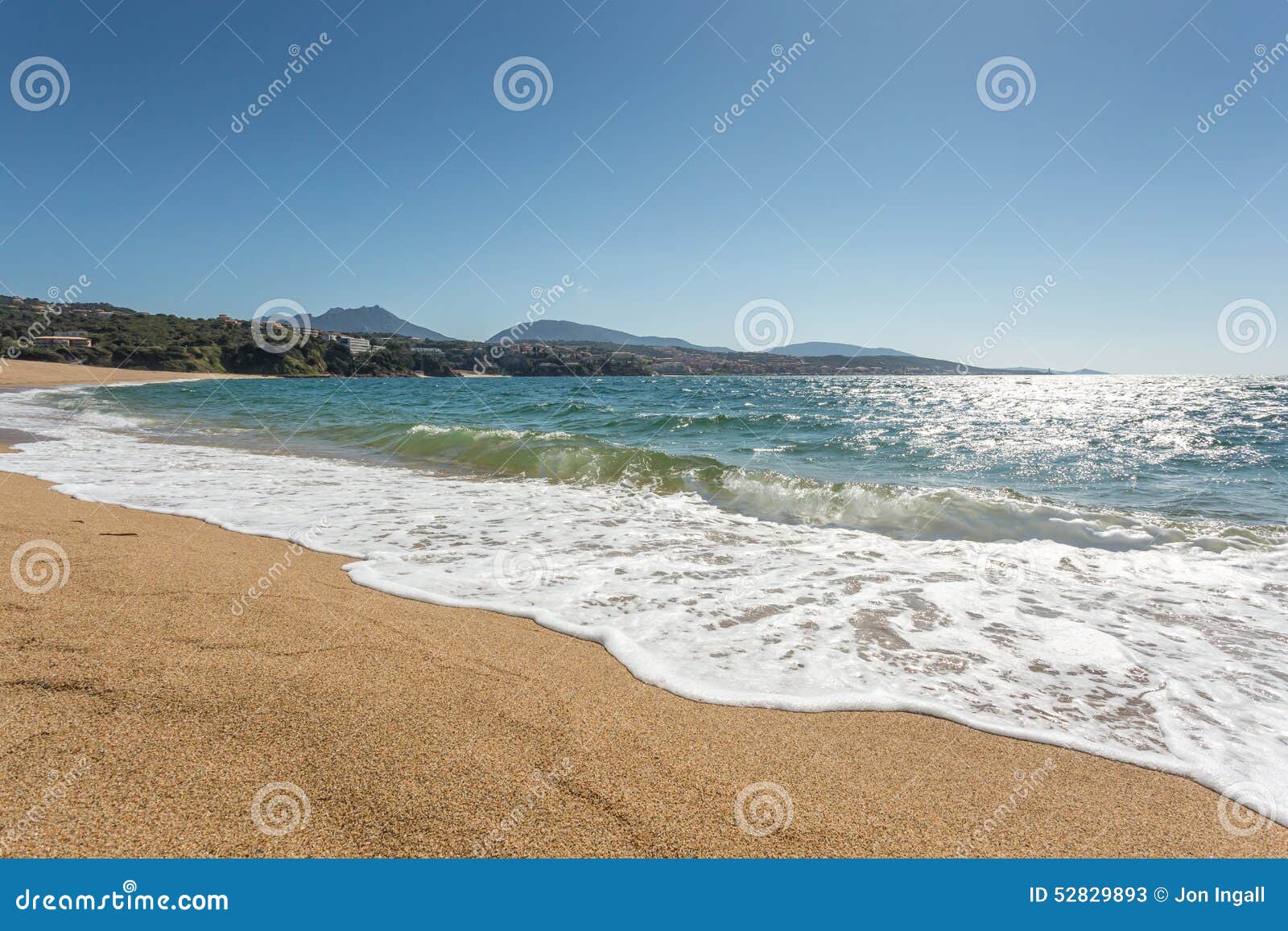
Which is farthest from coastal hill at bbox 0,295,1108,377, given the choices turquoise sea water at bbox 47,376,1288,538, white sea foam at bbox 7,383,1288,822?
white sea foam at bbox 7,383,1288,822

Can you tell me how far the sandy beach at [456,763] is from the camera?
6.92ft

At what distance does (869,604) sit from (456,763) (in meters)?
3.72

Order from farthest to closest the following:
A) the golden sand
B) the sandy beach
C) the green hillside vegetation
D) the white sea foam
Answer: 1. the green hillside vegetation
2. the golden sand
3. the white sea foam
4. the sandy beach

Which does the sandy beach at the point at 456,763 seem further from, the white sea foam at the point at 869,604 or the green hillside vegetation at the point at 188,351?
the green hillside vegetation at the point at 188,351

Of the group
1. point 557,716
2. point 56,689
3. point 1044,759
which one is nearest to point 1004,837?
point 1044,759

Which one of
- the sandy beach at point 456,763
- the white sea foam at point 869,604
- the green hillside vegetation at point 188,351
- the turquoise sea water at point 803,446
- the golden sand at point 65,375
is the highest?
the green hillside vegetation at point 188,351

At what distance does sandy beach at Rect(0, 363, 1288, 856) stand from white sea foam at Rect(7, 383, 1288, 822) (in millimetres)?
400

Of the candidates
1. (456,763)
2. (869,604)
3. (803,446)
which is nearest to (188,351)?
(803,446)

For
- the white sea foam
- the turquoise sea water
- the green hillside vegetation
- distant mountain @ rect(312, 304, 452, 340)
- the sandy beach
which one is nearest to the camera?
the sandy beach

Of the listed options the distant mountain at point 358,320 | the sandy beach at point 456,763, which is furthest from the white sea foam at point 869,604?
the distant mountain at point 358,320

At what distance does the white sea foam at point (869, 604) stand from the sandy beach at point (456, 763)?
40 centimetres

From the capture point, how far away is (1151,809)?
2566 millimetres

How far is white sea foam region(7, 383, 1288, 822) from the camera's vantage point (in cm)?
340

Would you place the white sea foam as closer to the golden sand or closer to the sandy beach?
the sandy beach
